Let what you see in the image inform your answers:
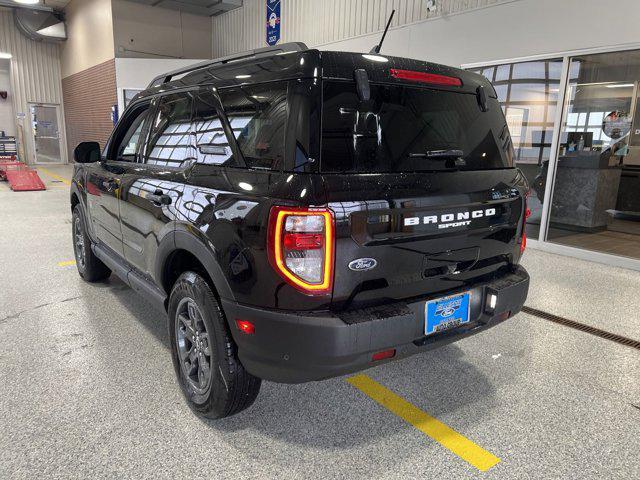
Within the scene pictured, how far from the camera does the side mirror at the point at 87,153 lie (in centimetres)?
362

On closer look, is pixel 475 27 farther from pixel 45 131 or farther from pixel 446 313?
pixel 45 131

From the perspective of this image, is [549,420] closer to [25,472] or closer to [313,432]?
[313,432]

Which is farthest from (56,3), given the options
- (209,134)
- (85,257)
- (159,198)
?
(209,134)

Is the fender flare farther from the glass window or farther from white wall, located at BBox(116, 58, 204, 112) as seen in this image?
white wall, located at BBox(116, 58, 204, 112)

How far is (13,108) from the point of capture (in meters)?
18.7

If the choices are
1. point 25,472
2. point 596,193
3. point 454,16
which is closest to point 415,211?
point 25,472

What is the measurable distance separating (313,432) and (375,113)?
4.90 ft

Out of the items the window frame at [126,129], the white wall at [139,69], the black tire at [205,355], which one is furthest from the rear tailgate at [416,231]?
the white wall at [139,69]

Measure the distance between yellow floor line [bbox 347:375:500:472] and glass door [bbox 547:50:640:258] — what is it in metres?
4.90

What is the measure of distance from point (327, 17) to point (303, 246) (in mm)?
9266

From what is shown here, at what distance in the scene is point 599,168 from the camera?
7.17 meters

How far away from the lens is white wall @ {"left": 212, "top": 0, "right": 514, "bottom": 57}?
7.61 m

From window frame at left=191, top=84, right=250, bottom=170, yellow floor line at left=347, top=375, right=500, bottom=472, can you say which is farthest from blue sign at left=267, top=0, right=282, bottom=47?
yellow floor line at left=347, top=375, right=500, bottom=472

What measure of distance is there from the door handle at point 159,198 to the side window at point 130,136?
2.16ft
